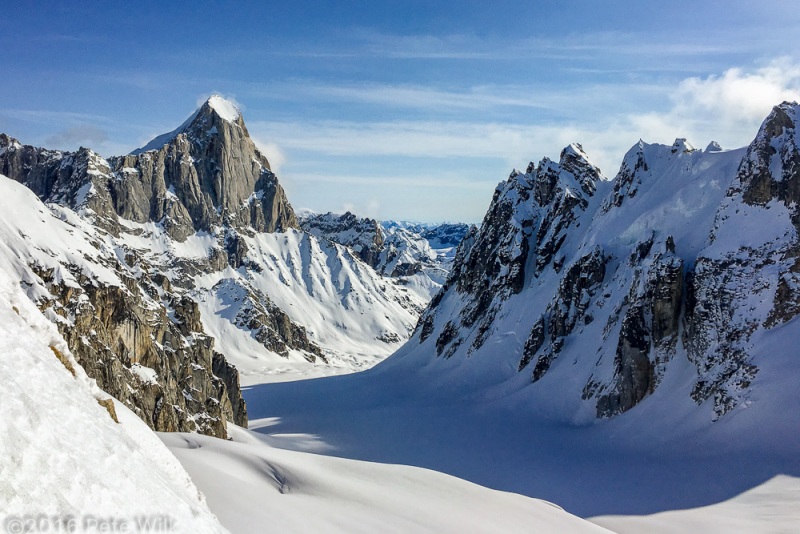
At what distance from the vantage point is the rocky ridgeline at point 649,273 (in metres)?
46.2

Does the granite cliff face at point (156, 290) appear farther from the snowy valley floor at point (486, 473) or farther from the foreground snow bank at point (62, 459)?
the foreground snow bank at point (62, 459)

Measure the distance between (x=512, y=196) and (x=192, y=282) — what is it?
108 meters

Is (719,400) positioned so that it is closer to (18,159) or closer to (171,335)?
(171,335)

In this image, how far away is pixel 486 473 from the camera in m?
46.1

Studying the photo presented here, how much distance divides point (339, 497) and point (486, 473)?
2569cm

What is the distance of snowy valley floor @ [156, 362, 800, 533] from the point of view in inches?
856

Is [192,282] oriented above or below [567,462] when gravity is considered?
above

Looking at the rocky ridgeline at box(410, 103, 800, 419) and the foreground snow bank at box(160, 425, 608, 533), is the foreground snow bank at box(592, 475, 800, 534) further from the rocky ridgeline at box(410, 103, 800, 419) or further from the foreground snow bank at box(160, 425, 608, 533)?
the rocky ridgeline at box(410, 103, 800, 419)

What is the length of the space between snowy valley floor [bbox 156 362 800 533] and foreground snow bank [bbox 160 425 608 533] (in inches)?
3.2

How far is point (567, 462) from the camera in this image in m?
46.9

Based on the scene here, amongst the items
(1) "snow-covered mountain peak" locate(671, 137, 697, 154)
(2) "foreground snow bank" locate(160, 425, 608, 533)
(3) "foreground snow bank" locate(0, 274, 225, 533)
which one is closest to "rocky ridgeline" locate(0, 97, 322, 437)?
(2) "foreground snow bank" locate(160, 425, 608, 533)

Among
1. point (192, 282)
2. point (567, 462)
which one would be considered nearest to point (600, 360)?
point (567, 462)

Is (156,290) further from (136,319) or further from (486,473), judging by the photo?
(486,473)

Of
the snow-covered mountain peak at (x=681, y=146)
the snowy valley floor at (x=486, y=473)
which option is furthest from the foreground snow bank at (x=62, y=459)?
the snow-covered mountain peak at (x=681, y=146)
